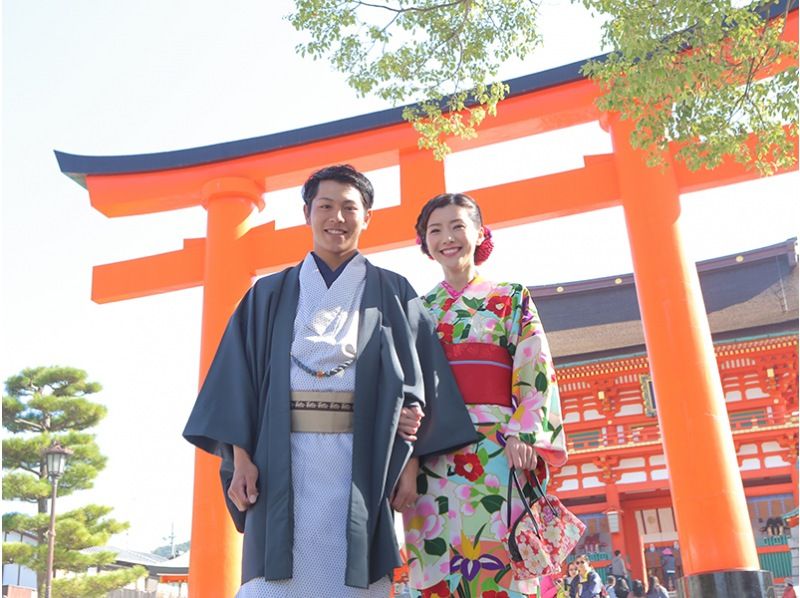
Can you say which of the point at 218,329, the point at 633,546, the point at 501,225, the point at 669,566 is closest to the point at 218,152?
the point at 218,329

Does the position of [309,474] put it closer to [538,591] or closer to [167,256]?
[538,591]

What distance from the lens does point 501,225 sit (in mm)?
7352

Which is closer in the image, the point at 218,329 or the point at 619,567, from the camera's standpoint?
the point at 218,329

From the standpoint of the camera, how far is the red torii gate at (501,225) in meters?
5.84

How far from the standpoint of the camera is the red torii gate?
5836 mm

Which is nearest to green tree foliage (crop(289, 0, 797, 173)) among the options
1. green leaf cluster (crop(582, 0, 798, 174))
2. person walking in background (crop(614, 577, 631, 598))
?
green leaf cluster (crop(582, 0, 798, 174))

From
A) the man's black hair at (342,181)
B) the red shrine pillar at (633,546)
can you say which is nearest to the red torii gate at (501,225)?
the man's black hair at (342,181)

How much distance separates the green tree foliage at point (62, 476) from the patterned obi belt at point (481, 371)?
40.3 ft

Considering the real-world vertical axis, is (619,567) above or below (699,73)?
below

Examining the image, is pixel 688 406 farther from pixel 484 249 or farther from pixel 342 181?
pixel 342 181

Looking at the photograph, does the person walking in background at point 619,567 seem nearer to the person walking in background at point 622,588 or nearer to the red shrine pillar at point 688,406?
the person walking in background at point 622,588

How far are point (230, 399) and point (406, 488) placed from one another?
516 millimetres

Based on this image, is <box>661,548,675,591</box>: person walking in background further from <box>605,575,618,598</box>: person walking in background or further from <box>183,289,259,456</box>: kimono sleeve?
<box>183,289,259,456</box>: kimono sleeve

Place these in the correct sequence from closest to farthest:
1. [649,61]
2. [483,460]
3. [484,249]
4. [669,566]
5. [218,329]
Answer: [483,460] → [484,249] → [649,61] → [218,329] → [669,566]
